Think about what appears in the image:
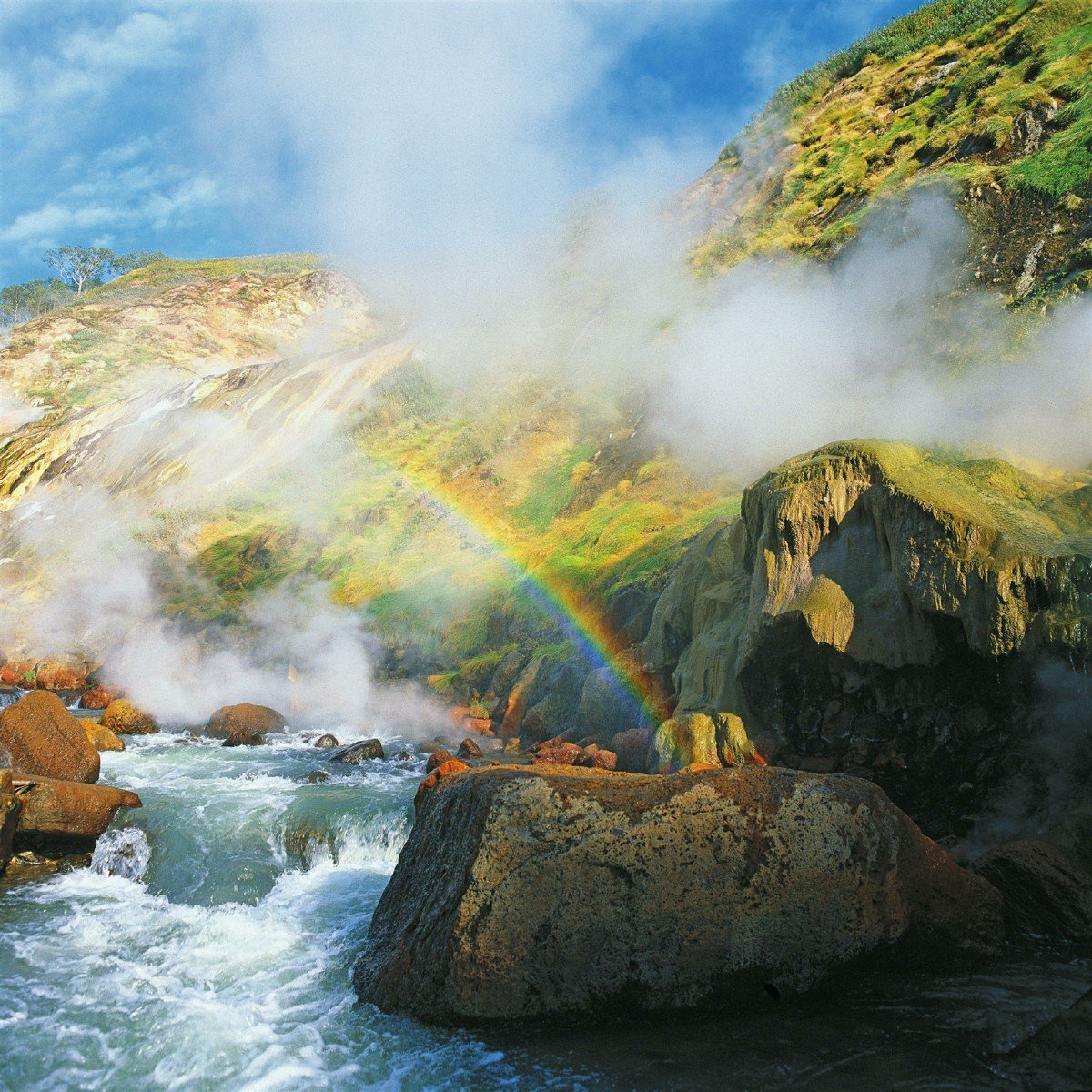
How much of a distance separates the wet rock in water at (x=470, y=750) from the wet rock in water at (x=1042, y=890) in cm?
1032

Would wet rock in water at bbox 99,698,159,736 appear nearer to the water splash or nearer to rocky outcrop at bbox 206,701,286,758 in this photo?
rocky outcrop at bbox 206,701,286,758

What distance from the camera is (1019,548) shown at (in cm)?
887

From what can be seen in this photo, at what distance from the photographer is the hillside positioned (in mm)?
20141

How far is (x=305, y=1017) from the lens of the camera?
6.60 metres

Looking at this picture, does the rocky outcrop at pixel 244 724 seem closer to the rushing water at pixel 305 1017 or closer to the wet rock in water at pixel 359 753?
the wet rock in water at pixel 359 753

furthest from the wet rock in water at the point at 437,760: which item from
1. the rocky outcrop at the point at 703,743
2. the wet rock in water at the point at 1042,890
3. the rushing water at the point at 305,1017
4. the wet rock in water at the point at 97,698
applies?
the wet rock in water at the point at 97,698

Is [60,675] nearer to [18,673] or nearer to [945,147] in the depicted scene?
[18,673]

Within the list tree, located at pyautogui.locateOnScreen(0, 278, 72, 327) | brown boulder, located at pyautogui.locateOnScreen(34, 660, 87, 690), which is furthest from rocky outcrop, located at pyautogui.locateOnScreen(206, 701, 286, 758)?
tree, located at pyautogui.locateOnScreen(0, 278, 72, 327)

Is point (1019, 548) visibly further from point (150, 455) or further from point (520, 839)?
point (150, 455)

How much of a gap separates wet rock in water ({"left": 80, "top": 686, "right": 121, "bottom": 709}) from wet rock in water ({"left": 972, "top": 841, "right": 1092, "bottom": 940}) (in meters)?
23.8

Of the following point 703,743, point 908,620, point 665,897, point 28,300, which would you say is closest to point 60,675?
point 703,743

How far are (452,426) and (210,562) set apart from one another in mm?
12767

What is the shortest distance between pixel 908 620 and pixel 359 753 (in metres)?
11.1

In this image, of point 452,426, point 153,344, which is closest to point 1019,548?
point 452,426
